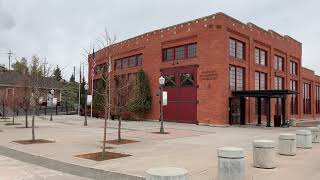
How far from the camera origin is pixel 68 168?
1226 centimetres

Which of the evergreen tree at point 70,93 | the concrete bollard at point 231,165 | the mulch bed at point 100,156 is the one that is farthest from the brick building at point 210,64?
the evergreen tree at point 70,93

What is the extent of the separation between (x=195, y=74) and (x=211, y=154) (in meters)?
22.5

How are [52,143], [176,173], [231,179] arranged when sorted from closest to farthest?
[176,173], [231,179], [52,143]

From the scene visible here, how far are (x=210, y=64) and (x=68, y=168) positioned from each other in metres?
24.8

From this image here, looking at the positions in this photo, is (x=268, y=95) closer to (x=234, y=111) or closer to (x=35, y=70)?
(x=234, y=111)

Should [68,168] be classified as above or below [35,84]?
below

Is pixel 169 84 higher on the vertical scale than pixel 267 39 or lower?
lower

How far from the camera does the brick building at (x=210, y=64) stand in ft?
114

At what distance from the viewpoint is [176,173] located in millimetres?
7035

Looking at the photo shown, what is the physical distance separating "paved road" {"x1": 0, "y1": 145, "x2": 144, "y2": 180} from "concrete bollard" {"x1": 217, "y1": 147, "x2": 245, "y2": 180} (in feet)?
7.25

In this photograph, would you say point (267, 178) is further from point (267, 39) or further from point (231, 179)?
point (267, 39)

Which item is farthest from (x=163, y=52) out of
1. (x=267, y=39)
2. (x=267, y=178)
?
(x=267, y=178)

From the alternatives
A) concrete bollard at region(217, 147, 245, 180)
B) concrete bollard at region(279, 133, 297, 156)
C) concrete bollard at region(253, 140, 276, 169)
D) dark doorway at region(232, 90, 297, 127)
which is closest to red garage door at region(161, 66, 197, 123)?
dark doorway at region(232, 90, 297, 127)

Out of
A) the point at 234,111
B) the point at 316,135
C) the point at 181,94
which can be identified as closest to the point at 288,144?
the point at 316,135
